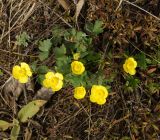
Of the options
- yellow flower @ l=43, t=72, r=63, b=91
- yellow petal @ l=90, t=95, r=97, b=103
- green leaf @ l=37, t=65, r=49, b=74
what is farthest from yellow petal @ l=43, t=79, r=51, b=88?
yellow petal @ l=90, t=95, r=97, b=103

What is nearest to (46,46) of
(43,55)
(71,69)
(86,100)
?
(43,55)

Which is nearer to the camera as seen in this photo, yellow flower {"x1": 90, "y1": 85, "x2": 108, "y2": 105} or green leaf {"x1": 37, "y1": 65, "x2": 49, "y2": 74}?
yellow flower {"x1": 90, "y1": 85, "x2": 108, "y2": 105}

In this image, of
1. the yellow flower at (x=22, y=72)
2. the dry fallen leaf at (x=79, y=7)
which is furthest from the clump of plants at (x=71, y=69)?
the dry fallen leaf at (x=79, y=7)

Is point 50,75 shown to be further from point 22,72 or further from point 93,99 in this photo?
point 93,99

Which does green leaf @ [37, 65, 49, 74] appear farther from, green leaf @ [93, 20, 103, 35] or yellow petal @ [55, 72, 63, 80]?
green leaf @ [93, 20, 103, 35]

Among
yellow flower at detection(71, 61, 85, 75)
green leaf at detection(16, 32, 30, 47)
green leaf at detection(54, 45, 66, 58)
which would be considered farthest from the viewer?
green leaf at detection(16, 32, 30, 47)

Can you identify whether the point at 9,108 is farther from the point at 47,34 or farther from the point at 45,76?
the point at 47,34
